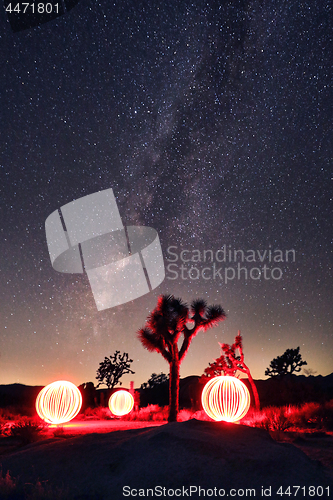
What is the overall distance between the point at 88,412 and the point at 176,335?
28.2 feet

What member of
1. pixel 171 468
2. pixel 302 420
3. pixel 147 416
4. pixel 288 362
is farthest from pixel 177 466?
pixel 288 362

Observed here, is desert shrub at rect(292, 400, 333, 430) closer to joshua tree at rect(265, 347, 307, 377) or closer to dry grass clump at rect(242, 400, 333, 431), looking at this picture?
dry grass clump at rect(242, 400, 333, 431)

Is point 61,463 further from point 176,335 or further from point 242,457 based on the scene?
point 176,335

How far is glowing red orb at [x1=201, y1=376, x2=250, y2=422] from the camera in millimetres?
10414

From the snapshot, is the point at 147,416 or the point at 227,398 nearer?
the point at 227,398

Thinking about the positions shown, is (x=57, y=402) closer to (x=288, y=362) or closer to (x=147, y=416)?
(x=147, y=416)

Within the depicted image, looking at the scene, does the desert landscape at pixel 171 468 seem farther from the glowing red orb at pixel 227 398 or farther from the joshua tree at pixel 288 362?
the joshua tree at pixel 288 362

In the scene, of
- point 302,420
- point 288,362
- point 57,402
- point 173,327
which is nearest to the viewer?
point 302,420

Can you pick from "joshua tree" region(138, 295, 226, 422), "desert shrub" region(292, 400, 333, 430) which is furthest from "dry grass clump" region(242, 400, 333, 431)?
"joshua tree" region(138, 295, 226, 422)

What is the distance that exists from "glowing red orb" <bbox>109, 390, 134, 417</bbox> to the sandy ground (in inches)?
484

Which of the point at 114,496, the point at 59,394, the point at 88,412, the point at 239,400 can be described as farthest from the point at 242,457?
the point at 88,412

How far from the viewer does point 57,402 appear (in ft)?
37.4

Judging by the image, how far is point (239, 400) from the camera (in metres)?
10.5

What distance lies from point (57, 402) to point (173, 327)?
5.35m
